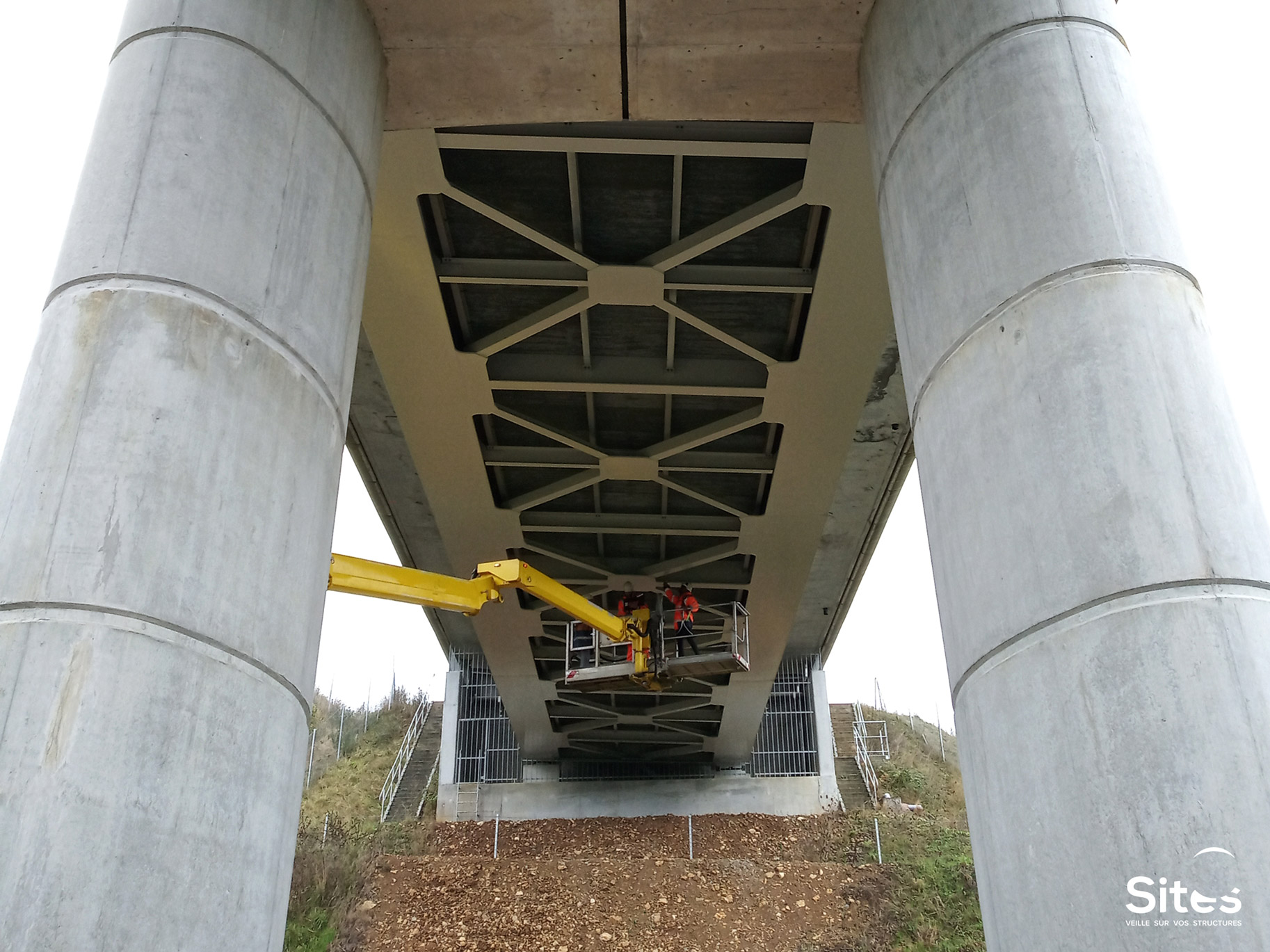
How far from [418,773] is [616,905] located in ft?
74.6

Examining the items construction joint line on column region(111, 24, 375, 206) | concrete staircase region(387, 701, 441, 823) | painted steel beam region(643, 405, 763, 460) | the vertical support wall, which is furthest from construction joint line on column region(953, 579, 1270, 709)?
concrete staircase region(387, 701, 441, 823)

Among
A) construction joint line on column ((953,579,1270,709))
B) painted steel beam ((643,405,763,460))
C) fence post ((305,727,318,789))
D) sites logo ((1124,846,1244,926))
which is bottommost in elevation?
sites logo ((1124,846,1244,926))

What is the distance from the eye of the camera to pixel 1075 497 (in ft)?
17.1

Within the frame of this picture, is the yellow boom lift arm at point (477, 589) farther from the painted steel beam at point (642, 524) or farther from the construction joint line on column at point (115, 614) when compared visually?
the construction joint line on column at point (115, 614)

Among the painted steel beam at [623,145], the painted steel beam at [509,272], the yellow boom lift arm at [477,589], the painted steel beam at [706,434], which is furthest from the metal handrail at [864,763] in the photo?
the painted steel beam at [623,145]

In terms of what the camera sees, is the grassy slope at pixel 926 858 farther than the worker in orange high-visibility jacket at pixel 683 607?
Yes

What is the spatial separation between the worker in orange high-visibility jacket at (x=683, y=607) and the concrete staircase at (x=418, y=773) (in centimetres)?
2012

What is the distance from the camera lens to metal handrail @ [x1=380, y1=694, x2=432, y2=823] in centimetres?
4200

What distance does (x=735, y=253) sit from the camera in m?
13.9

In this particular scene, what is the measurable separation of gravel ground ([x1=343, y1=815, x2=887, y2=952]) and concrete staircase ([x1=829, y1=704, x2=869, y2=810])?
1204 cm

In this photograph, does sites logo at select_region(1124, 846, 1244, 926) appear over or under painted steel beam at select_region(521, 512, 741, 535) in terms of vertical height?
under

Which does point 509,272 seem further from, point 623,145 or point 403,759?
point 403,759

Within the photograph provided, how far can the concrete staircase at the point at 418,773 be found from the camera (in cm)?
4153

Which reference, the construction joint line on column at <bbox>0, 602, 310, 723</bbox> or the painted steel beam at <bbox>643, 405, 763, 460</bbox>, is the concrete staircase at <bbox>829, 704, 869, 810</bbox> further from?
the construction joint line on column at <bbox>0, 602, 310, 723</bbox>
